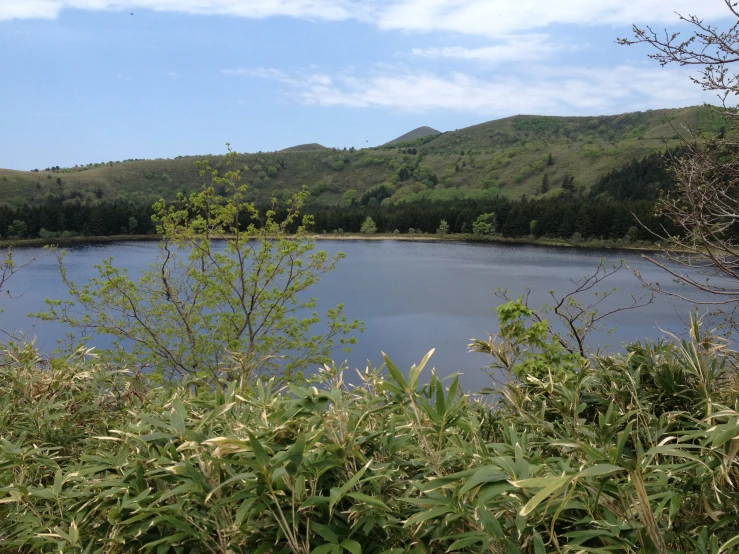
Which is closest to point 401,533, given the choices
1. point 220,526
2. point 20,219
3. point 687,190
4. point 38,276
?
point 220,526

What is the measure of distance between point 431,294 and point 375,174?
4068 inches

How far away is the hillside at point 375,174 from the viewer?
319 feet

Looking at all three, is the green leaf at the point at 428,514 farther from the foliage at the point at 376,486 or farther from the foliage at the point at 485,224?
the foliage at the point at 485,224

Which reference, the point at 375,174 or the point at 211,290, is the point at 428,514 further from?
the point at 375,174

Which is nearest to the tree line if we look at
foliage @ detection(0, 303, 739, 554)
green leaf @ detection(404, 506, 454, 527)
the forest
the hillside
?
the forest

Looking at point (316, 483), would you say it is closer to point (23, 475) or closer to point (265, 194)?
point (23, 475)

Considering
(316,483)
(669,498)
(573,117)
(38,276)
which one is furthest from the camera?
(573,117)

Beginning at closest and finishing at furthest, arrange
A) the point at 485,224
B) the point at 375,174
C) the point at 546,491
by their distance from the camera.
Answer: the point at 546,491 < the point at 485,224 < the point at 375,174

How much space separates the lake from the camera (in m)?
20.8

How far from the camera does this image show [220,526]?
139 cm

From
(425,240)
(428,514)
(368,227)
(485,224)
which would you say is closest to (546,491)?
(428,514)

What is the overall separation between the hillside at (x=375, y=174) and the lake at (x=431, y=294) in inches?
1667

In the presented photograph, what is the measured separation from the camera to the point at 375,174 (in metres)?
133

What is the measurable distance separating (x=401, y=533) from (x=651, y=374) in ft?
4.90
